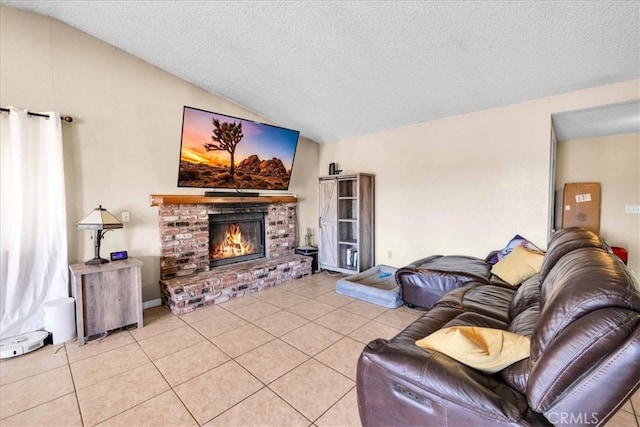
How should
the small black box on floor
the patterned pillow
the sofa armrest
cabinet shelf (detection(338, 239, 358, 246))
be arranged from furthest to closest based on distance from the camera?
the small black box on floor, cabinet shelf (detection(338, 239, 358, 246)), the patterned pillow, the sofa armrest

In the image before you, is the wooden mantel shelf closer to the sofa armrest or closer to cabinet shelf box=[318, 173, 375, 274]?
cabinet shelf box=[318, 173, 375, 274]

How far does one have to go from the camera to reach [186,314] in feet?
10.6

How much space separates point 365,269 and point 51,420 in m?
3.75

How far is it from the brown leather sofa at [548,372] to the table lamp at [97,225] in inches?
107

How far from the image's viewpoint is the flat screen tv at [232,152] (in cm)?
356

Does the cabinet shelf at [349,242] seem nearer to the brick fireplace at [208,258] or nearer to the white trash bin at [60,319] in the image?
the brick fireplace at [208,258]

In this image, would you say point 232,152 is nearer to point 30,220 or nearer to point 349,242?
point 30,220

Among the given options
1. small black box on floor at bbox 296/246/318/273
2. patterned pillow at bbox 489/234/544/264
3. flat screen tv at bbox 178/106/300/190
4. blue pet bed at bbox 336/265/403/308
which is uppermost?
flat screen tv at bbox 178/106/300/190

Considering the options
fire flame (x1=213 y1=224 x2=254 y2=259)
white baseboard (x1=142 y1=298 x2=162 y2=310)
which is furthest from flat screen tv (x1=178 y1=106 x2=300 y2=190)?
white baseboard (x1=142 y1=298 x2=162 y2=310)

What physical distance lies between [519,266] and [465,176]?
56.6 inches

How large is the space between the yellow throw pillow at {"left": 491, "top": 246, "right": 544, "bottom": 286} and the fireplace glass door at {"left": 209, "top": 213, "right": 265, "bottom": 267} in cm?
333

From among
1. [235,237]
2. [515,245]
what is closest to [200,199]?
[235,237]

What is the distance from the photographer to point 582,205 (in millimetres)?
4102

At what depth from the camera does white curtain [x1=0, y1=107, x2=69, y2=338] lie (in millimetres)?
2531
